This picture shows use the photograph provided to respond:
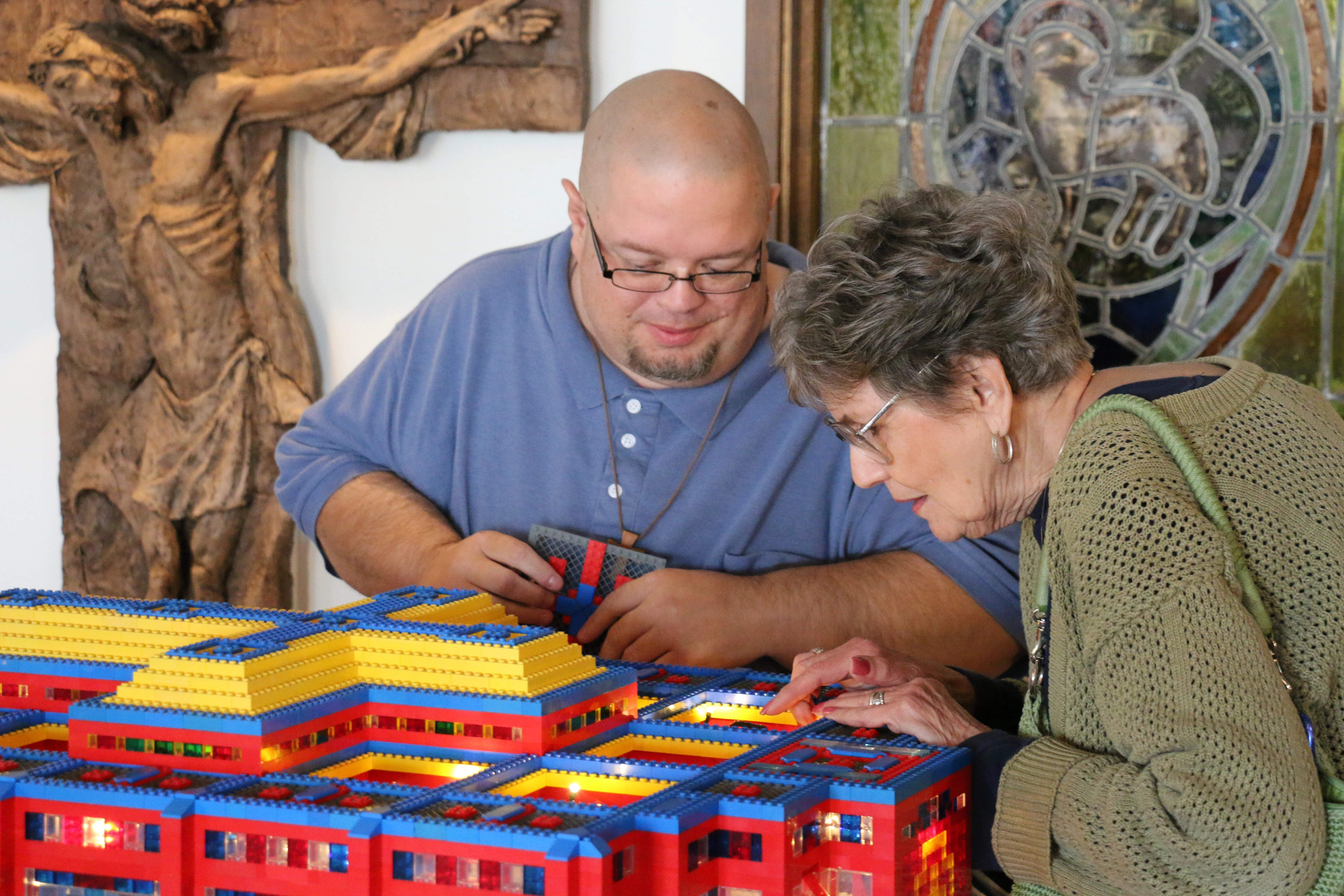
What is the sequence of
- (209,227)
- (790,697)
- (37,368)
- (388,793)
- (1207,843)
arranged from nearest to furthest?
(1207,843) → (388,793) → (790,697) → (209,227) → (37,368)

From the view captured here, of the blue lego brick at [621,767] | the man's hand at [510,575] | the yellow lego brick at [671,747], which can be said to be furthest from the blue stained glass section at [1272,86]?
the blue lego brick at [621,767]

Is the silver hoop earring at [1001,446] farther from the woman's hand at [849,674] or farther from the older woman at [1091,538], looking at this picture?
the woman's hand at [849,674]

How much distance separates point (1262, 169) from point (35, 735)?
7.59 ft

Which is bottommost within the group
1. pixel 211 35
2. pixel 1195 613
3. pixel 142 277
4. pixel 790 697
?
pixel 790 697

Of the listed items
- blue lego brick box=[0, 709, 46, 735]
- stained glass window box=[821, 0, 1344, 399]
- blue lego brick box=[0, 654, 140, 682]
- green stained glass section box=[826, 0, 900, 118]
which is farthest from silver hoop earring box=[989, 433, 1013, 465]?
green stained glass section box=[826, 0, 900, 118]

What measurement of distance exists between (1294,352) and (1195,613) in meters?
1.77

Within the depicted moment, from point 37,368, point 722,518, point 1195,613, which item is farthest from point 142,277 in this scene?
point 1195,613

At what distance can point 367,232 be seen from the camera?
3.35 meters

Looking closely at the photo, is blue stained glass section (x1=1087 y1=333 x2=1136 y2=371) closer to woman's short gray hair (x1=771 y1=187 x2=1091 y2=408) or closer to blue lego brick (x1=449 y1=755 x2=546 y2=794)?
woman's short gray hair (x1=771 y1=187 x2=1091 y2=408)

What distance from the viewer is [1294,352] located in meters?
2.73

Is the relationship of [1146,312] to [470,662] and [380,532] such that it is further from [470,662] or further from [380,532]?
[470,662]

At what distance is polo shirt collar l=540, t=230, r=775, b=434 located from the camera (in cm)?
232

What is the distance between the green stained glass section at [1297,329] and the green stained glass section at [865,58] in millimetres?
840

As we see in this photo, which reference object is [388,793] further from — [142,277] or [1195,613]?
[142,277]
